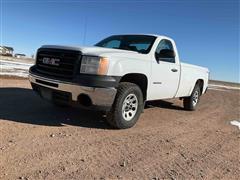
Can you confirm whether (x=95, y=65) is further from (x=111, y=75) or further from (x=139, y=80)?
(x=139, y=80)

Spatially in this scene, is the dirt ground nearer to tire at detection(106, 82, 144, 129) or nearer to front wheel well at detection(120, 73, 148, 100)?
tire at detection(106, 82, 144, 129)

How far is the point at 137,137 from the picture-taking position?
5.34 m

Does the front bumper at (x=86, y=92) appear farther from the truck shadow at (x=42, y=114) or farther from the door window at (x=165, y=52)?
the door window at (x=165, y=52)

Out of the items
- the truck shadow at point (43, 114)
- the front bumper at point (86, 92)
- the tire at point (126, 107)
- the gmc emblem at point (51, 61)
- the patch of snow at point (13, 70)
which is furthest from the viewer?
the patch of snow at point (13, 70)

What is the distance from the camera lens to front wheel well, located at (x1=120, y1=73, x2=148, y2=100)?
230 inches

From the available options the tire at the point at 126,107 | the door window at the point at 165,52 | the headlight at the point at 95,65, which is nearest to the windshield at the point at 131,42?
the door window at the point at 165,52

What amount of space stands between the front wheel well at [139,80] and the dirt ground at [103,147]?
788 millimetres

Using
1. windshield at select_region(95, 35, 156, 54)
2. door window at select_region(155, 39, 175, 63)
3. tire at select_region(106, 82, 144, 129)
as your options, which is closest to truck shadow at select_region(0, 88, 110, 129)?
tire at select_region(106, 82, 144, 129)

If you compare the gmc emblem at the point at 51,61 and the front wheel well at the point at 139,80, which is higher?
the gmc emblem at the point at 51,61

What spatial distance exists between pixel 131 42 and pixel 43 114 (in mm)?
2639

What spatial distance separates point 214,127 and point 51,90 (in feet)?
12.9

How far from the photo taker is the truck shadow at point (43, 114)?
5.74 m

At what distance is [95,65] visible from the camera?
5129mm

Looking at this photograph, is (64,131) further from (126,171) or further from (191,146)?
(191,146)
